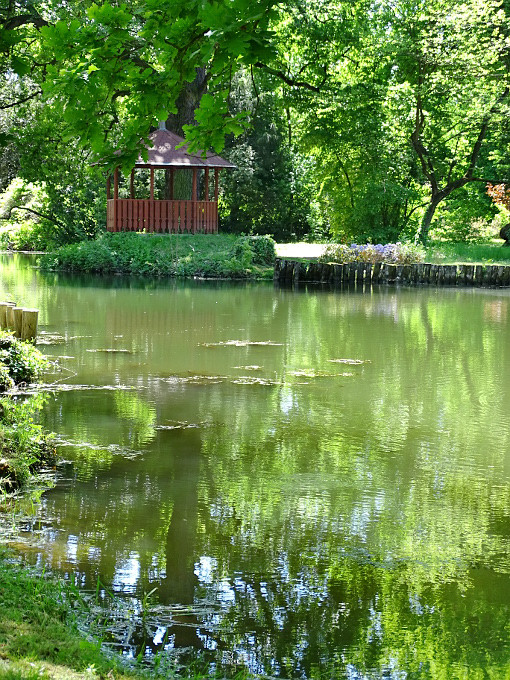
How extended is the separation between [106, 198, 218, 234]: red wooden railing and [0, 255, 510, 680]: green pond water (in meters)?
18.1

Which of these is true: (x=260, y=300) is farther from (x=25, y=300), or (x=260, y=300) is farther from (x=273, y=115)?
(x=273, y=115)

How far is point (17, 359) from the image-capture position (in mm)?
10711

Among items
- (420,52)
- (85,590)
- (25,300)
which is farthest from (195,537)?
(420,52)

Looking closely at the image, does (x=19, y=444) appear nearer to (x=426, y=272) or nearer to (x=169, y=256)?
(x=426, y=272)

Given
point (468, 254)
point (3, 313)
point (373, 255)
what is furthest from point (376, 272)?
point (3, 313)

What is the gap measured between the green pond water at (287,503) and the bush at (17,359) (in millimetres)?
375

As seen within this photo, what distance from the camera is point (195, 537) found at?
6.09 m

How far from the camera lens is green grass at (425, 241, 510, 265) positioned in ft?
110

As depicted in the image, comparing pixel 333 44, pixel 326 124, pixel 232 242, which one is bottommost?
pixel 232 242

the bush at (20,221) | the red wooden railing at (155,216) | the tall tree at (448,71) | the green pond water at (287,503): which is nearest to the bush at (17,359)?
the green pond water at (287,503)

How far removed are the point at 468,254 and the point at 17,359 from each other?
1076 inches

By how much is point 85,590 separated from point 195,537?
117cm

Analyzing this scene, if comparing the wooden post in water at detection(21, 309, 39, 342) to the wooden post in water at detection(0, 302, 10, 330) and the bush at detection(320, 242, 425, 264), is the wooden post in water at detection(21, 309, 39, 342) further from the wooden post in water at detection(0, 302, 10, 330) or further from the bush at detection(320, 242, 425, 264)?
the bush at detection(320, 242, 425, 264)

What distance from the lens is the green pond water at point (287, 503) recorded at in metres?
4.69
